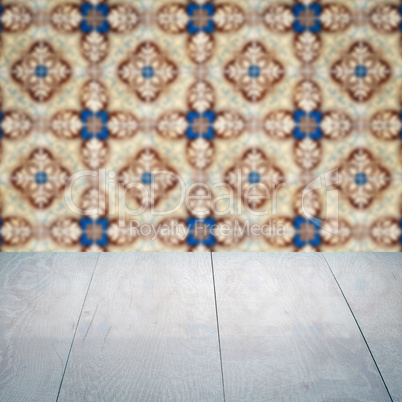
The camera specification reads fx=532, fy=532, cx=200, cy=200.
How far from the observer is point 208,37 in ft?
4.98

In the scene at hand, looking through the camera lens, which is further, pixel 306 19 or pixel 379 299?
pixel 306 19

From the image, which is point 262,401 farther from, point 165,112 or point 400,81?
point 400,81

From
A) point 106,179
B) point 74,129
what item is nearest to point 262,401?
point 106,179

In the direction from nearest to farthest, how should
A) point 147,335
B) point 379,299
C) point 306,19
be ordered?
point 147,335 → point 379,299 → point 306,19

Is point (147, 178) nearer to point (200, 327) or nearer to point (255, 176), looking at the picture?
point (255, 176)

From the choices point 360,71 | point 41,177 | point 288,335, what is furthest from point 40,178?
point 360,71

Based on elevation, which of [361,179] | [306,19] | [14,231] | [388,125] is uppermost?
[306,19]

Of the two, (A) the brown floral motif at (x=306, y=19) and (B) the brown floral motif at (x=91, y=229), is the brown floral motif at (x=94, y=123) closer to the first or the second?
(B) the brown floral motif at (x=91, y=229)

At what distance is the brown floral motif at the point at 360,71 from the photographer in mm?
1519

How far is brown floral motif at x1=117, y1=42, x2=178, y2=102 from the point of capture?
1.52 meters

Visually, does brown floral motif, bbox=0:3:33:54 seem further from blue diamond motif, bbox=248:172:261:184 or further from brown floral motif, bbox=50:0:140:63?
blue diamond motif, bbox=248:172:261:184

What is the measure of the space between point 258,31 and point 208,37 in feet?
0.47

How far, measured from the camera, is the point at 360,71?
5.01ft

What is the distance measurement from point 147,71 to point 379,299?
882mm
